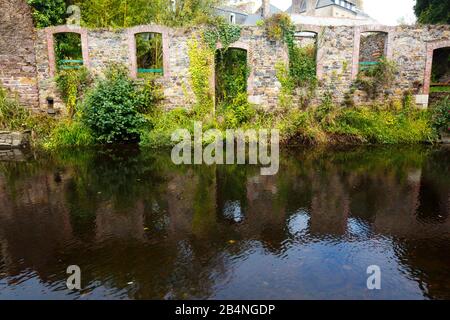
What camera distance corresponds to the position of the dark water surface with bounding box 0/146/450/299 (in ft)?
12.9

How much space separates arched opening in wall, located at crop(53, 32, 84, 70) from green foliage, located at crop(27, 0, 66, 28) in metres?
0.51

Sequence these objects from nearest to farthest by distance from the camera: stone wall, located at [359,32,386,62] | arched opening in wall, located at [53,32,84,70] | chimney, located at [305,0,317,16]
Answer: arched opening in wall, located at [53,32,84,70], stone wall, located at [359,32,386,62], chimney, located at [305,0,317,16]

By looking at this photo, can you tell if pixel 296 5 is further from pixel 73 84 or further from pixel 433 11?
pixel 73 84

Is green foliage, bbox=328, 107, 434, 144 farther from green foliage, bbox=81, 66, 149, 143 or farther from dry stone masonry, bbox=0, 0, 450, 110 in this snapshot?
green foliage, bbox=81, 66, 149, 143

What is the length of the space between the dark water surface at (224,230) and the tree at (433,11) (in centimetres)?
1066

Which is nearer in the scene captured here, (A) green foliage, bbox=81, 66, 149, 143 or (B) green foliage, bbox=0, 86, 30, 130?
(A) green foliage, bbox=81, 66, 149, 143

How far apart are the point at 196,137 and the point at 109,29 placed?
4.95 m

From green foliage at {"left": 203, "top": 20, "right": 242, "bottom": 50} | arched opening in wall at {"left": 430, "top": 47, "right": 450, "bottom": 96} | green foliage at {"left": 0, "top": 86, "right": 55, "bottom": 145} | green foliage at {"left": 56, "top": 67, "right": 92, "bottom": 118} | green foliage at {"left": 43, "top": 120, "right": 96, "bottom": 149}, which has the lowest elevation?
green foliage at {"left": 43, "top": 120, "right": 96, "bottom": 149}

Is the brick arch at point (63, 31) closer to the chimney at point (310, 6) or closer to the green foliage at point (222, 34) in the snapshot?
the green foliage at point (222, 34)

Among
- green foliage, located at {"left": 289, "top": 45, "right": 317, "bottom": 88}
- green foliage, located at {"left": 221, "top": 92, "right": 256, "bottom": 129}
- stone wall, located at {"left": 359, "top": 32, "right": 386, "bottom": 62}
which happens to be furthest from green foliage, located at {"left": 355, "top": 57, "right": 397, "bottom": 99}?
green foliage, located at {"left": 221, "top": 92, "right": 256, "bottom": 129}

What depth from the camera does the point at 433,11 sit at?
16.8 meters

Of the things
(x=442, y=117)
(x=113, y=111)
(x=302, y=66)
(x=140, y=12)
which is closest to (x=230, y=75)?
(x=302, y=66)

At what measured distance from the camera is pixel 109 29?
488 inches

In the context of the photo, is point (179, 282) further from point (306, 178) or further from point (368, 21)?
point (368, 21)
